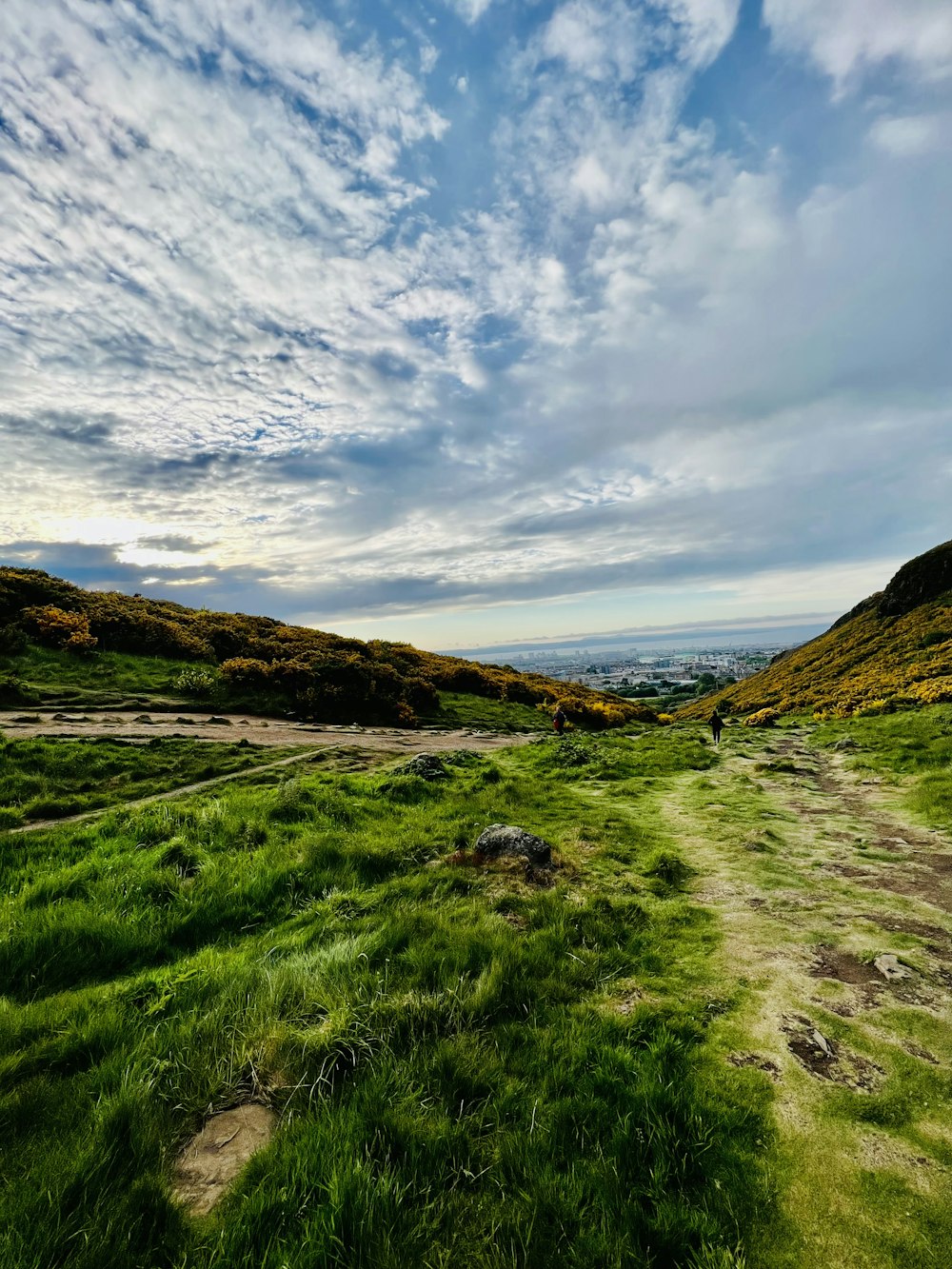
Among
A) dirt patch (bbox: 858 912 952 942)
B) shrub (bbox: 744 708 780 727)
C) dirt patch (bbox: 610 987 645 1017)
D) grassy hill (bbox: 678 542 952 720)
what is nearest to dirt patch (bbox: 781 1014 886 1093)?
dirt patch (bbox: 610 987 645 1017)

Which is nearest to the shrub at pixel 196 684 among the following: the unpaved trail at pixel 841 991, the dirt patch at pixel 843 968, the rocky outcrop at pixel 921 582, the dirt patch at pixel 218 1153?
the unpaved trail at pixel 841 991

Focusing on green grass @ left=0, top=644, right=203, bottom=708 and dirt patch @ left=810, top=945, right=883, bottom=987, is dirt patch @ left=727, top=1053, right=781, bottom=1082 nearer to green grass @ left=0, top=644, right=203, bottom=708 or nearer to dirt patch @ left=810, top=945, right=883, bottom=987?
dirt patch @ left=810, top=945, right=883, bottom=987

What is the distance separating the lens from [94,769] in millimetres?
13945

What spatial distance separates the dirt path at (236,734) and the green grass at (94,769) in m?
0.44

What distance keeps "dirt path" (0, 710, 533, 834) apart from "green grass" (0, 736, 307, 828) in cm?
44

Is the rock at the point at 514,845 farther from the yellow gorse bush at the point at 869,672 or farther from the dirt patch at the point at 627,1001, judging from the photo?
the yellow gorse bush at the point at 869,672

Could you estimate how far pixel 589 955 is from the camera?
5.70 meters

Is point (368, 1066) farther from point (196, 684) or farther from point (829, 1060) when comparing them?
point (196, 684)

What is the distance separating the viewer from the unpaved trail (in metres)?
3.14

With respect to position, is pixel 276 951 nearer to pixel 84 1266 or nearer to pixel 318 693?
pixel 84 1266

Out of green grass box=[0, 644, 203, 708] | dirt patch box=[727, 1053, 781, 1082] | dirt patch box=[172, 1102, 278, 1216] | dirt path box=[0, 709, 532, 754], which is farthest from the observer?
green grass box=[0, 644, 203, 708]

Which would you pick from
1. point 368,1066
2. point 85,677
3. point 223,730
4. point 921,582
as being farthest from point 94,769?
point 921,582

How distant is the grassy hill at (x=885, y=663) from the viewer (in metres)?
33.7

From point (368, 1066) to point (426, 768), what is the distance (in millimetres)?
11533
